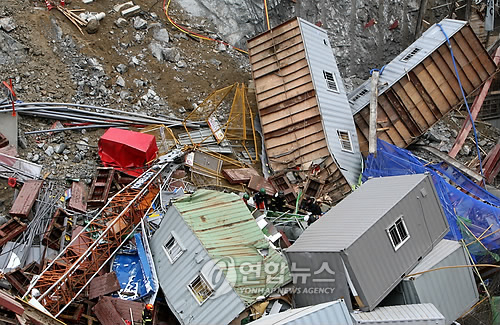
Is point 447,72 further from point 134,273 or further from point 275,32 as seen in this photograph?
point 134,273

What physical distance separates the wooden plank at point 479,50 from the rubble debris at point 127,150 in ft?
49.7

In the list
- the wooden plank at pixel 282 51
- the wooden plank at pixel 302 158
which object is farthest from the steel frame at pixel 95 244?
the wooden plank at pixel 282 51

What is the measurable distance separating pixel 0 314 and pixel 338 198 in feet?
43.6

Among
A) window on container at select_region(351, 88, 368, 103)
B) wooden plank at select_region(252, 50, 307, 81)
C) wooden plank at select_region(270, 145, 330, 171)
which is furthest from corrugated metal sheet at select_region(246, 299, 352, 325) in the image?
window on container at select_region(351, 88, 368, 103)

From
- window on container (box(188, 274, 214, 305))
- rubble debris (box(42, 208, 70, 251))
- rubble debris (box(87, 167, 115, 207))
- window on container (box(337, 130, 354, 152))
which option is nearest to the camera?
window on container (box(188, 274, 214, 305))

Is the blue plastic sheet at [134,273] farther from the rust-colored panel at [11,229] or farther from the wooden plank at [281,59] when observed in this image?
the wooden plank at [281,59]

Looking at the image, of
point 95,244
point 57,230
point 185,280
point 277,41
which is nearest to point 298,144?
point 277,41

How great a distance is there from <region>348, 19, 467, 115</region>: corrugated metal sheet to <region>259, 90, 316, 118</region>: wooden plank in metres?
2.66

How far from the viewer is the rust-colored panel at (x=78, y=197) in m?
20.6

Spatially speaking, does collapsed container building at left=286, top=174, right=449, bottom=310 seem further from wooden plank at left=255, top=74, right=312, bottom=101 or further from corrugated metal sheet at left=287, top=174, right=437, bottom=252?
wooden plank at left=255, top=74, right=312, bottom=101

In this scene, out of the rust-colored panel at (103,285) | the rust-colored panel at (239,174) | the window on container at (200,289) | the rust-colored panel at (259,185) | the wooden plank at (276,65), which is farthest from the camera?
the wooden plank at (276,65)

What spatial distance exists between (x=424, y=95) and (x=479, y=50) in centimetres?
349

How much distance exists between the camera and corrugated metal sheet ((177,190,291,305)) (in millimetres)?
17000

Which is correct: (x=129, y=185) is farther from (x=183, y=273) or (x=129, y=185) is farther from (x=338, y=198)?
(x=338, y=198)
